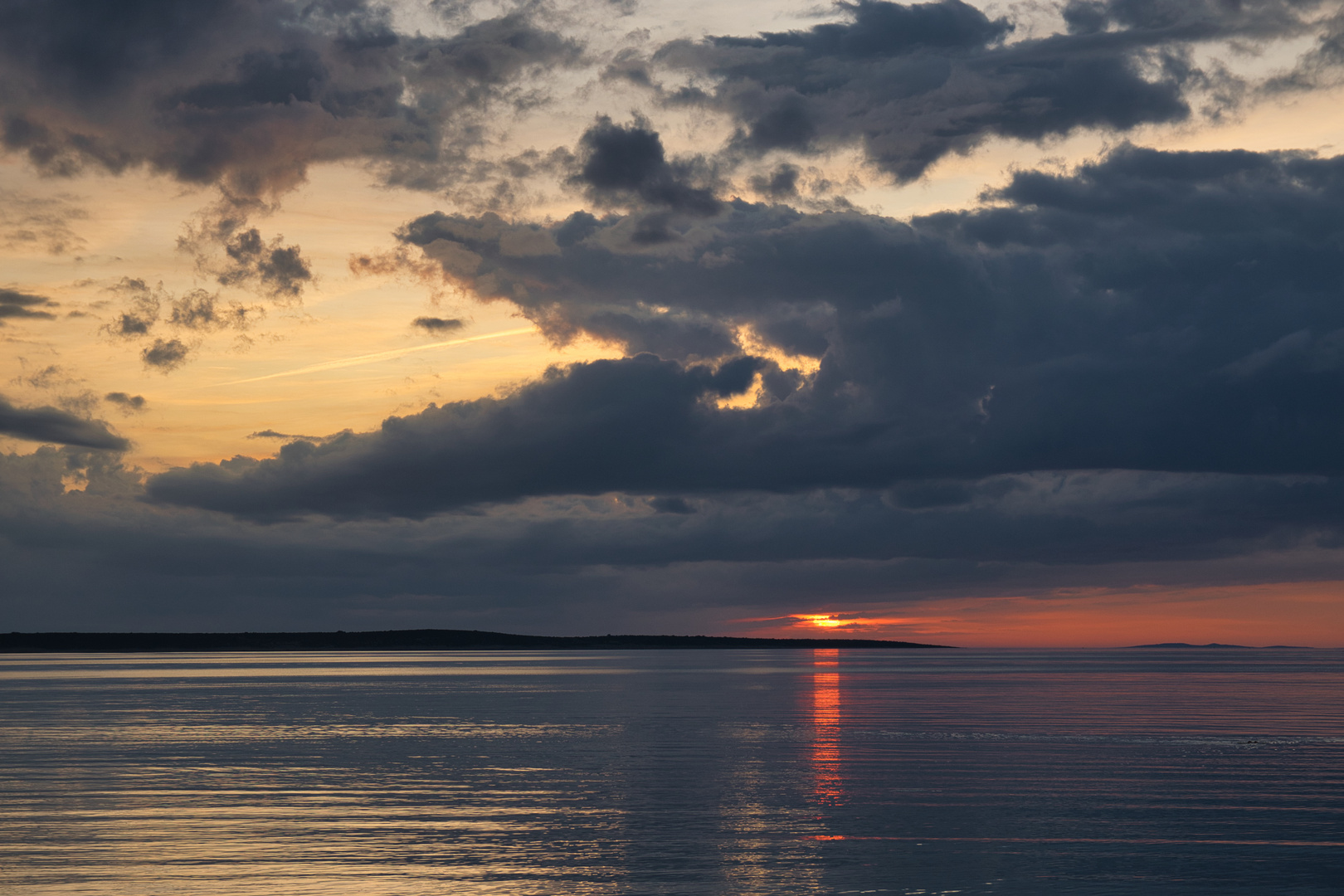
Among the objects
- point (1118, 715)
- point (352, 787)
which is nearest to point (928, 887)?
point (352, 787)

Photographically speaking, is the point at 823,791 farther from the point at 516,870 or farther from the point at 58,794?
the point at 58,794

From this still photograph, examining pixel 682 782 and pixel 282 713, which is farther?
pixel 282 713

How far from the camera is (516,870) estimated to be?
2930 centimetres

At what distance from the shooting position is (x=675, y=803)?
39781mm

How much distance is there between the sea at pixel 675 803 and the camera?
94.2 ft

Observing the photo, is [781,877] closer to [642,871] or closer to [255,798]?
[642,871]

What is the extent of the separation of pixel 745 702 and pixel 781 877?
67907 mm

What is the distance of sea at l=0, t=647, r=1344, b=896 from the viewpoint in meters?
28.7

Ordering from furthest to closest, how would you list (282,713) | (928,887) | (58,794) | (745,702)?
(745,702)
(282,713)
(58,794)
(928,887)

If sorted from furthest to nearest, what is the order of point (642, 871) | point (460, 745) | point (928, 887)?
point (460, 745), point (642, 871), point (928, 887)

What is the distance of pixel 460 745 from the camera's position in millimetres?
59375

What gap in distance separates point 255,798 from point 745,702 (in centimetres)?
5884

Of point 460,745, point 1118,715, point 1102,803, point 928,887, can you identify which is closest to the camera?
point 928,887

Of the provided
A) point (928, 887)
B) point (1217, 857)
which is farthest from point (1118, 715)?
point (928, 887)
